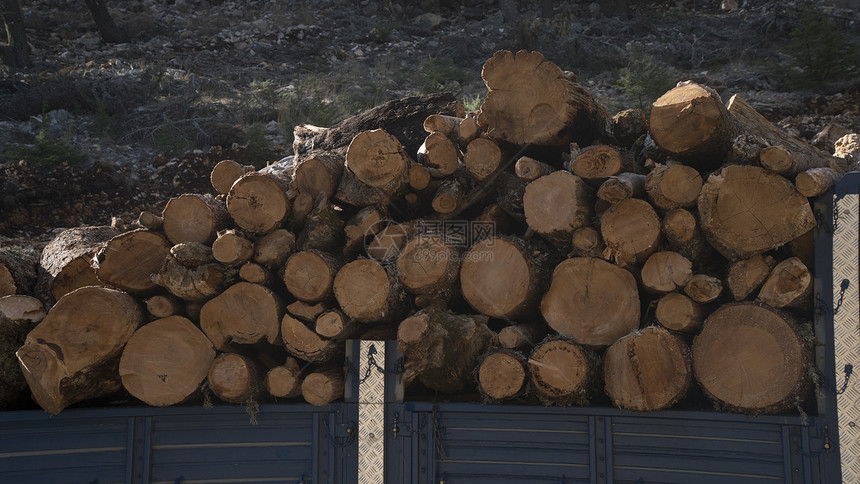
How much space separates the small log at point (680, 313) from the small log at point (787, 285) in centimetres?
33

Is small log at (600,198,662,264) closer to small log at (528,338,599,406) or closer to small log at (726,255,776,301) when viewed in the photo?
small log at (726,255,776,301)

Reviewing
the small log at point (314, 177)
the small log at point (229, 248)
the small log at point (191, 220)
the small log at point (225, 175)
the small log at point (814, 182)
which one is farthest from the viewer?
the small log at point (225, 175)

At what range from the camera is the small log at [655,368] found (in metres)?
3.48

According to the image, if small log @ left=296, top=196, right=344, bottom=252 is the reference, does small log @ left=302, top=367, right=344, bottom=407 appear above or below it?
below

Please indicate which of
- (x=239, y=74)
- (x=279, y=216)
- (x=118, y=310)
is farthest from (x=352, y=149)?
(x=239, y=74)

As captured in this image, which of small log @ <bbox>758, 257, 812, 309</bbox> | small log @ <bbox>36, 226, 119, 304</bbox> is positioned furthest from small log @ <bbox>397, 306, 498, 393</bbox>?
small log @ <bbox>36, 226, 119, 304</bbox>

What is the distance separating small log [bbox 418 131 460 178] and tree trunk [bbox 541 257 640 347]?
1007 millimetres

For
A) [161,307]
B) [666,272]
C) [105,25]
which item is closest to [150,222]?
[161,307]

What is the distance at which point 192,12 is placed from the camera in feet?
51.8

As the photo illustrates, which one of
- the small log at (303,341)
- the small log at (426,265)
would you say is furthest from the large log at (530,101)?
the small log at (303,341)

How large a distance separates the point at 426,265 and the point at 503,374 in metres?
0.79

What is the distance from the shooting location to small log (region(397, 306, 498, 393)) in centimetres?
383

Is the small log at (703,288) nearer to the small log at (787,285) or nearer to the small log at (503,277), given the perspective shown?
the small log at (787,285)

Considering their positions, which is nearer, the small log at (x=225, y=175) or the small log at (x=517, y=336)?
the small log at (x=517, y=336)
